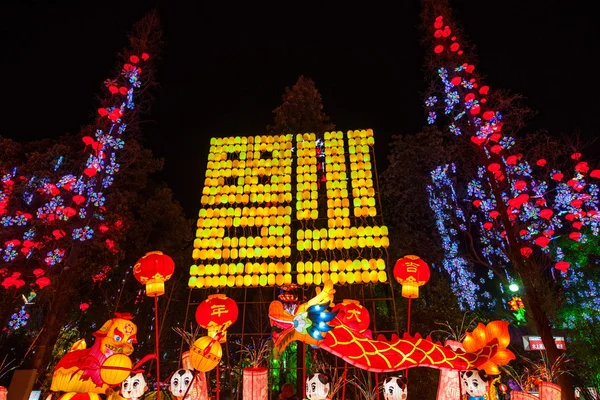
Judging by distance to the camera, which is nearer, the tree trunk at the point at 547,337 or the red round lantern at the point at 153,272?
the red round lantern at the point at 153,272

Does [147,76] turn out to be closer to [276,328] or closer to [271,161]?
[271,161]

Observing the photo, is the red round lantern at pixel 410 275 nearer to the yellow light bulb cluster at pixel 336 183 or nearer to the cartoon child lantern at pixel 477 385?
the cartoon child lantern at pixel 477 385

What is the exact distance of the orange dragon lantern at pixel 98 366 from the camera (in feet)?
16.2

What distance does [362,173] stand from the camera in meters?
8.98

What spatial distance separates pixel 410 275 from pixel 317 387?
7.53 ft

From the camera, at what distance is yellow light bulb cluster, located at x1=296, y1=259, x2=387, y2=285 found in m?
7.88

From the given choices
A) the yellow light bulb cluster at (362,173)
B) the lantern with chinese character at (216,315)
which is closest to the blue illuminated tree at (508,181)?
the yellow light bulb cluster at (362,173)

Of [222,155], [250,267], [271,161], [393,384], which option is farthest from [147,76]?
[393,384]

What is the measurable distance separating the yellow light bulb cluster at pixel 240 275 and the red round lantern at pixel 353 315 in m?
1.77

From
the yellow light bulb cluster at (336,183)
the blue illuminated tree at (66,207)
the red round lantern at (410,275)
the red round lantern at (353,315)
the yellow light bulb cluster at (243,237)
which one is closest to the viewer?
the red round lantern at (353,315)

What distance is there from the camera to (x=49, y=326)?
29.1ft

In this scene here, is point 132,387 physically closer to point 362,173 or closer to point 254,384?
point 254,384

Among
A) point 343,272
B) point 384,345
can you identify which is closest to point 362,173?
point 343,272

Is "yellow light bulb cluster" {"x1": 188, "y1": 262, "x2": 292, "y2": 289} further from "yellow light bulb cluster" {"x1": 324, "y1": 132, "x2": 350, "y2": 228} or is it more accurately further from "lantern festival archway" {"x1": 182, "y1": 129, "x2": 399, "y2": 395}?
"yellow light bulb cluster" {"x1": 324, "y1": 132, "x2": 350, "y2": 228}
